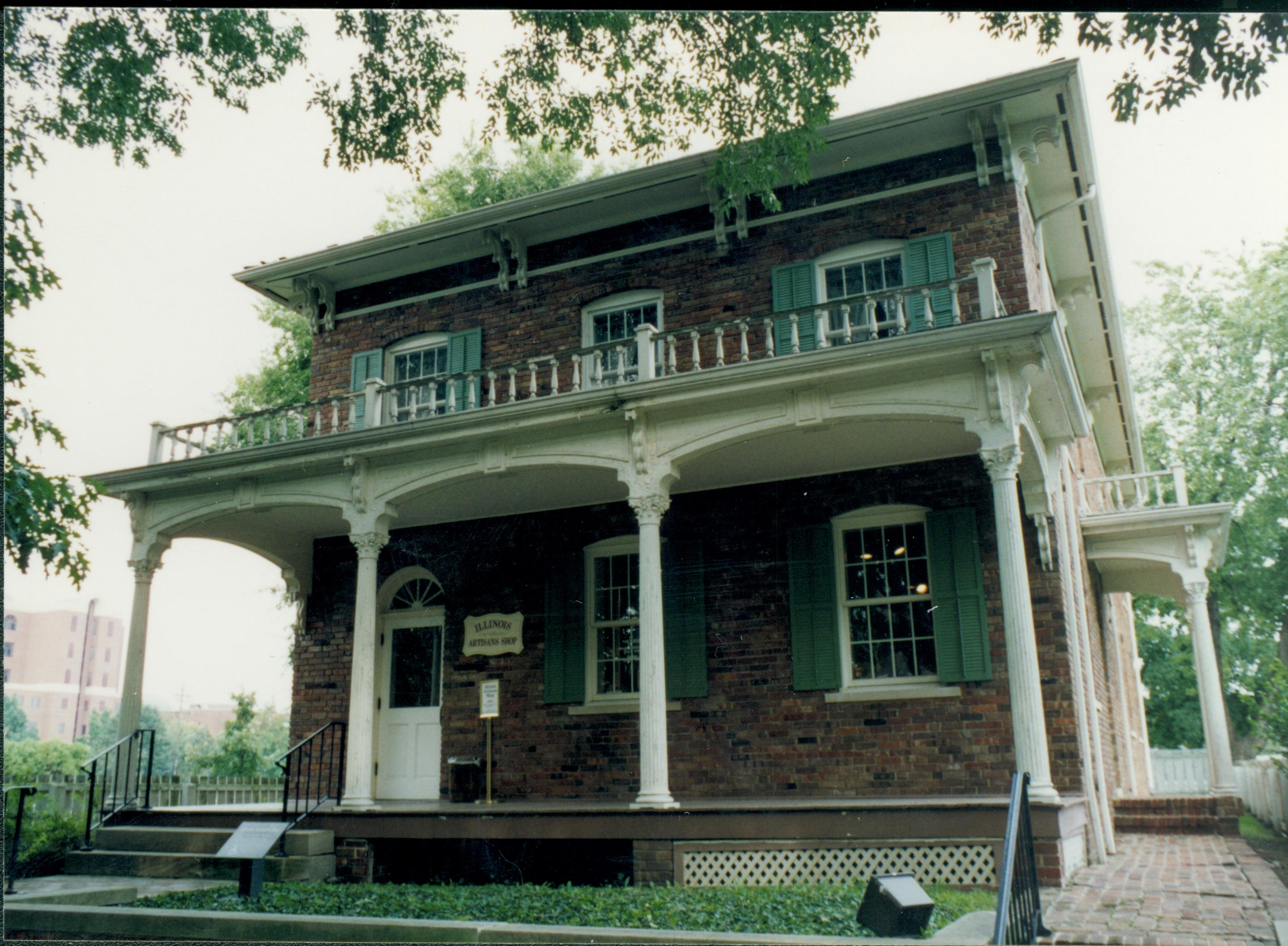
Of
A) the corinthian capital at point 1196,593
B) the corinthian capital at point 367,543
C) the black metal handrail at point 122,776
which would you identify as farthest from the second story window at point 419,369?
the corinthian capital at point 1196,593

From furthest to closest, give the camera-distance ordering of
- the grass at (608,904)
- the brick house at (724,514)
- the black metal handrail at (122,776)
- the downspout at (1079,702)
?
the black metal handrail at (122,776)
the downspout at (1079,702)
the brick house at (724,514)
the grass at (608,904)

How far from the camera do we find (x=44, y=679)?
18.6 feet

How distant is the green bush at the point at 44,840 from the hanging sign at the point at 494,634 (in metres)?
4.10

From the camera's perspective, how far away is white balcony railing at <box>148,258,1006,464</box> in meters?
9.00

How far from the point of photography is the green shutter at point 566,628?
1103cm

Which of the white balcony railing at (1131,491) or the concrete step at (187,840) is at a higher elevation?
the white balcony railing at (1131,491)

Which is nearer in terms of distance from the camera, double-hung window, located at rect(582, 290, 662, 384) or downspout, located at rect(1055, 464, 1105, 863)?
downspout, located at rect(1055, 464, 1105, 863)

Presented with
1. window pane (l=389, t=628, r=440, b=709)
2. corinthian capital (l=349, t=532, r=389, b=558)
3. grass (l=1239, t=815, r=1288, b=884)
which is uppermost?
corinthian capital (l=349, t=532, r=389, b=558)

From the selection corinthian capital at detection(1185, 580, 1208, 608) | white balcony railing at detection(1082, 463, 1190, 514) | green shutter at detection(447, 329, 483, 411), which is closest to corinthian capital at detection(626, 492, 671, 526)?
green shutter at detection(447, 329, 483, 411)

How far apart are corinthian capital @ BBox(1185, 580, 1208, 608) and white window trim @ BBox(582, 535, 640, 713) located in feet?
21.6

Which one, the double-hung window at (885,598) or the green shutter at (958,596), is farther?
the double-hung window at (885,598)

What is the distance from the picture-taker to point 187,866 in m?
9.14

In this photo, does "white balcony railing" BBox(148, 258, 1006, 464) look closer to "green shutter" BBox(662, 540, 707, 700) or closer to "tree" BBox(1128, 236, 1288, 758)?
"green shutter" BBox(662, 540, 707, 700)

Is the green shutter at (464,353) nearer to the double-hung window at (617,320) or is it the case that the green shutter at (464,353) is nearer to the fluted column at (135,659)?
the double-hung window at (617,320)
